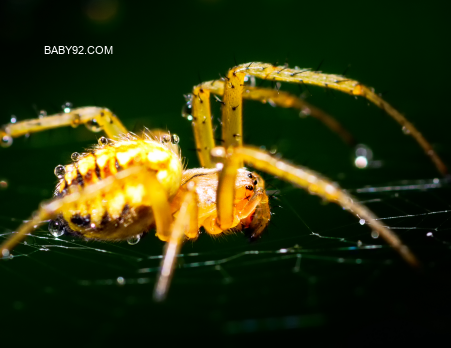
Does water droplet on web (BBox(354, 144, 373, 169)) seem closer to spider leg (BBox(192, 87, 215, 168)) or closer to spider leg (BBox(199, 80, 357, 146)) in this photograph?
spider leg (BBox(199, 80, 357, 146))

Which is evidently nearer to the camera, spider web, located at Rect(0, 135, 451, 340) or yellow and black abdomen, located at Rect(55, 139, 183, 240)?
yellow and black abdomen, located at Rect(55, 139, 183, 240)

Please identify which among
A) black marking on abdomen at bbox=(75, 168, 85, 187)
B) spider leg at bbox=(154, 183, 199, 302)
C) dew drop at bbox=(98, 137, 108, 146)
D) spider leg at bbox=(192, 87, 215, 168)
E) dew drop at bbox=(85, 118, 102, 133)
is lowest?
spider leg at bbox=(154, 183, 199, 302)

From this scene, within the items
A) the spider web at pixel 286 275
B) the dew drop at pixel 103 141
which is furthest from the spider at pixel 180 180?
the spider web at pixel 286 275

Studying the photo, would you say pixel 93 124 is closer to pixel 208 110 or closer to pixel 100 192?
pixel 208 110

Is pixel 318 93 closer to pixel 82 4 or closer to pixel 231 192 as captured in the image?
pixel 82 4

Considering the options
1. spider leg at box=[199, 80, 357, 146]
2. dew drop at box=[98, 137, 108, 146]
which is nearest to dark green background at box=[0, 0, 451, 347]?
spider leg at box=[199, 80, 357, 146]

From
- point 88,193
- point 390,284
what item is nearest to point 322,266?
point 390,284

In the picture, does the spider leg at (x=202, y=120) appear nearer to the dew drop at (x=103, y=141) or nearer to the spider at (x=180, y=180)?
the spider at (x=180, y=180)
